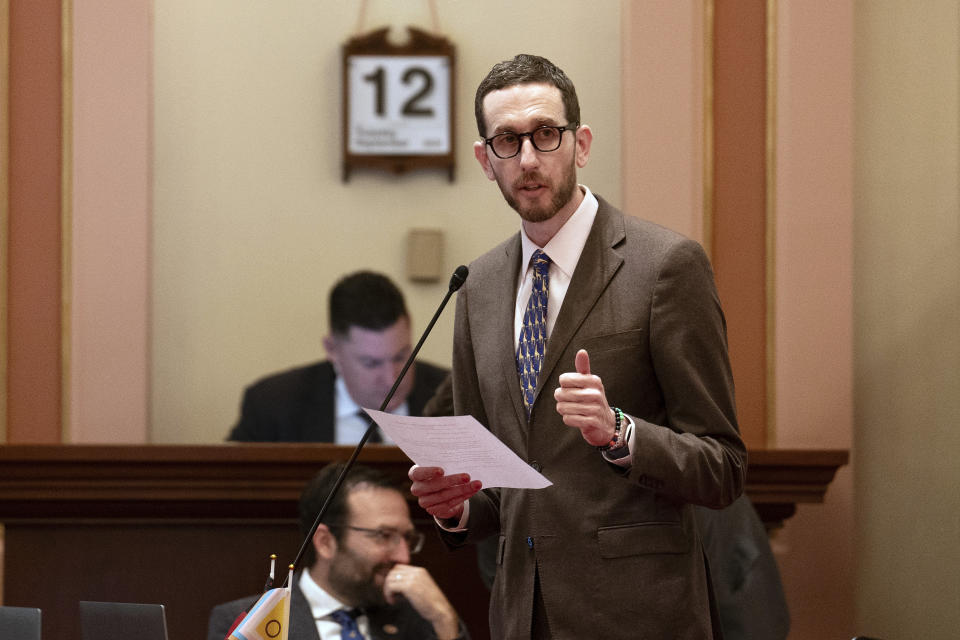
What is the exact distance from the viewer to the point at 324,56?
179 inches

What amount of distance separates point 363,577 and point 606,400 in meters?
1.55

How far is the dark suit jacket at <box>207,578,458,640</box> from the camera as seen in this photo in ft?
9.76

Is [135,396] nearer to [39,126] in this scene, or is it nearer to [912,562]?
[39,126]

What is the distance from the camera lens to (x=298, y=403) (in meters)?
4.36

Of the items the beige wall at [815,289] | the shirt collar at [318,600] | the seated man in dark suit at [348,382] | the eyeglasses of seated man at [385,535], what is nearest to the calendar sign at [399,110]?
the seated man in dark suit at [348,382]

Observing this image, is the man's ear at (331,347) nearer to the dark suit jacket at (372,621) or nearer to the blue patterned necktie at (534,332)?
the dark suit jacket at (372,621)

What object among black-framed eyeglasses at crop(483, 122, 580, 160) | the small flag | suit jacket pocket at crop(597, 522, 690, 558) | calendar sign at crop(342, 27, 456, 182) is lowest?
the small flag

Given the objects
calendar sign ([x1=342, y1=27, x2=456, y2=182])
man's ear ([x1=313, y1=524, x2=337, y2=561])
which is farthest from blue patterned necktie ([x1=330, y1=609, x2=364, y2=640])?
calendar sign ([x1=342, y1=27, x2=456, y2=182])

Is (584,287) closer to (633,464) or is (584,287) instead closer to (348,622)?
(633,464)

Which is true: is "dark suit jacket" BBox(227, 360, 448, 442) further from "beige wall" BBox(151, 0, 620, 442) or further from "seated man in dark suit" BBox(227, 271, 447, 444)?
"beige wall" BBox(151, 0, 620, 442)

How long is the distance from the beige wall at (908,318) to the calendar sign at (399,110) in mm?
1514

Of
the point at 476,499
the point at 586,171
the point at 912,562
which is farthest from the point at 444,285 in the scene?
the point at 476,499

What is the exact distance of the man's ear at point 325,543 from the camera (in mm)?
3150

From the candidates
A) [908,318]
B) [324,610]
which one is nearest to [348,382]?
[324,610]
